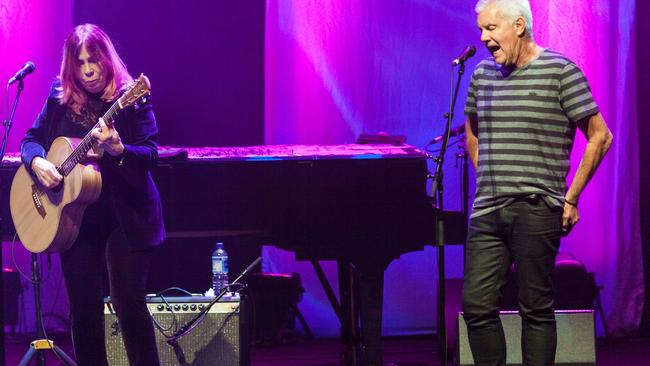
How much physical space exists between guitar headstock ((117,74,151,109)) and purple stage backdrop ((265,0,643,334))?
2.80 m

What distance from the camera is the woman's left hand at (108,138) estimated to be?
12.8 ft

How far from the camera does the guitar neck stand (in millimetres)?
4062

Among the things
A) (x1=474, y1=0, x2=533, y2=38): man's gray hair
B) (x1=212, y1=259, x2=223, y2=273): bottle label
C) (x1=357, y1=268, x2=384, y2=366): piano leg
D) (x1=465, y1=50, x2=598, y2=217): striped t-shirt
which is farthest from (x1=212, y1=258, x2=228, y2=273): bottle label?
(x1=474, y1=0, x2=533, y2=38): man's gray hair

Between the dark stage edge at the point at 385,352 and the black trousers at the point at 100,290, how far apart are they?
1918 millimetres

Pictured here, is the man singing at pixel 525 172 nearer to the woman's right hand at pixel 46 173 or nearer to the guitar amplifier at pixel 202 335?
the guitar amplifier at pixel 202 335

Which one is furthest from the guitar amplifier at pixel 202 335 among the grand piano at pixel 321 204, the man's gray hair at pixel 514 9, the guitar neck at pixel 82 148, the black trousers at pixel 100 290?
the man's gray hair at pixel 514 9

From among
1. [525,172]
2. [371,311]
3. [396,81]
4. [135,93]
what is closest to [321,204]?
[371,311]

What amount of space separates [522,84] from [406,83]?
9.88 feet

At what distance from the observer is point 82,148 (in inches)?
164

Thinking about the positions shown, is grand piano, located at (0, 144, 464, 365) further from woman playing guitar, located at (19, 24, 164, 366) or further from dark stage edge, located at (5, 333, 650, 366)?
woman playing guitar, located at (19, 24, 164, 366)

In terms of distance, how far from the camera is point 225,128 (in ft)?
23.2

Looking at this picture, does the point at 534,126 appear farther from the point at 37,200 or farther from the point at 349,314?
the point at 37,200

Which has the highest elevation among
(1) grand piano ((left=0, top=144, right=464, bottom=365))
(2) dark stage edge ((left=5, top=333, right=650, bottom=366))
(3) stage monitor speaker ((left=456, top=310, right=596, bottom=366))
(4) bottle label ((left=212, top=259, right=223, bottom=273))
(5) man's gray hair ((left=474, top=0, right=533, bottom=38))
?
(5) man's gray hair ((left=474, top=0, right=533, bottom=38))

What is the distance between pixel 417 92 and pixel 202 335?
9.24 ft
